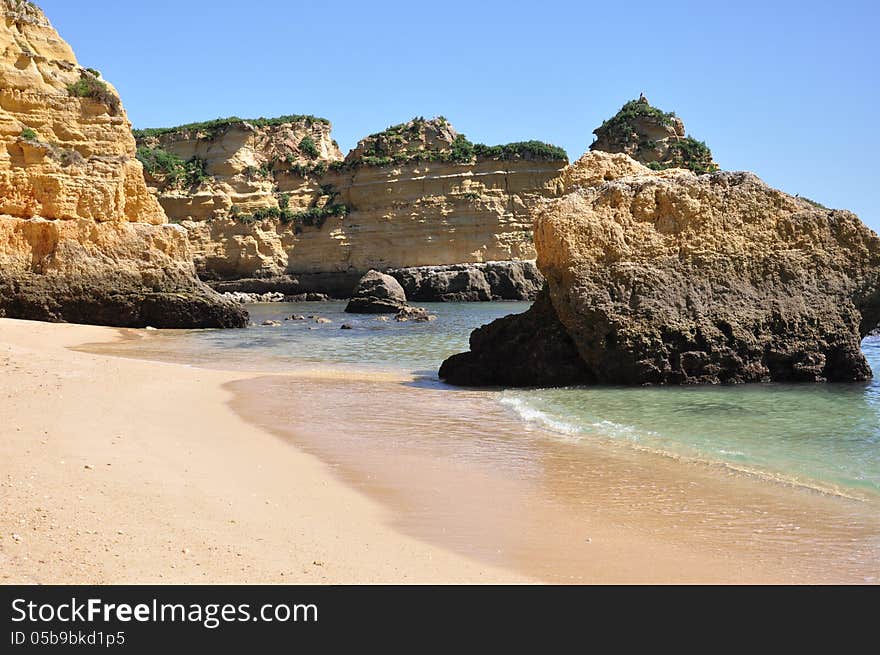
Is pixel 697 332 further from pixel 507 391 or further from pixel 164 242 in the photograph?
pixel 164 242

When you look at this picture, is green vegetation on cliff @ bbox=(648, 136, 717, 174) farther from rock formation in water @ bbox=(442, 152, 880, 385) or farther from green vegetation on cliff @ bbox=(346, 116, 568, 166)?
rock formation in water @ bbox=(442, 152, 880, 385)

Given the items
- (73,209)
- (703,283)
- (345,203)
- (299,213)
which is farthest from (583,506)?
(345,203)

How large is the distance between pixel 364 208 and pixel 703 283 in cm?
4785

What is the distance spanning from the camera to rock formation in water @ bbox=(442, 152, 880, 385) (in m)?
12.2

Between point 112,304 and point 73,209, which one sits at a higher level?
point 73,209

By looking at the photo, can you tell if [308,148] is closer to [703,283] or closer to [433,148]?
[433,148]

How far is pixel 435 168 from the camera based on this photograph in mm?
58312

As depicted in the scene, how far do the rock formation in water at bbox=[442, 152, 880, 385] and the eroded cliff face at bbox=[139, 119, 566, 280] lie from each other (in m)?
43.7

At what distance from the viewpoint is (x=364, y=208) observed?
58.8m

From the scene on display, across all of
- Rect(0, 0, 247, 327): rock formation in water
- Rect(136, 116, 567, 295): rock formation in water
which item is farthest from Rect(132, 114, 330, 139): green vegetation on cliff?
Rect(0, 0, 247, 327): rock formation in water

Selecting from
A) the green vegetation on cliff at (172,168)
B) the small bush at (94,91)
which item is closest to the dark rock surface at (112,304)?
the small bush at (94,91)

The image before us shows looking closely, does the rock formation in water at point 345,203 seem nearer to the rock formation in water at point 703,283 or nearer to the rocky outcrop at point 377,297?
the rocky outcrop at point 377,297

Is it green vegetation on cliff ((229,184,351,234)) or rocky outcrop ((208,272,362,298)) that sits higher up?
green vegetation on cliff ((229,184,351,234))
